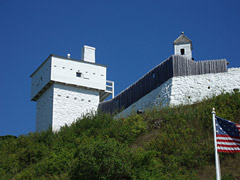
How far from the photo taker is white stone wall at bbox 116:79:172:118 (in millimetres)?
26797

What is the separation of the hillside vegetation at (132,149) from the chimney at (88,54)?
10451mm

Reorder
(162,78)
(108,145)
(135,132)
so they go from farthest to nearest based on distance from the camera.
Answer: (162,78), (135,132), (108,145)

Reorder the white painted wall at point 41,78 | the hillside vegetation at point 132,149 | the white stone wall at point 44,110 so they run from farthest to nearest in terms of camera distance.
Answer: the white painted wall at point 41,78
the white stone wall at point 44,110
the hillside vegetation at point 132,149

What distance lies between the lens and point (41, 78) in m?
35.0

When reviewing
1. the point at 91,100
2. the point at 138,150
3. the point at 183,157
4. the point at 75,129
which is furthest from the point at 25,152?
the point at 91,100

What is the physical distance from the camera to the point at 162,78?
90.7ft

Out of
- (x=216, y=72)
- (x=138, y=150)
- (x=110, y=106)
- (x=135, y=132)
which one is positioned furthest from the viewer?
(x=110, y=106)

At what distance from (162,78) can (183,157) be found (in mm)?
9575

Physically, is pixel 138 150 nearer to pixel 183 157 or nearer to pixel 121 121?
pixel 183 157

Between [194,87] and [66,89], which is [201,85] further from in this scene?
[66,89]

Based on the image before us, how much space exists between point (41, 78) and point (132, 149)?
17101 millimetres

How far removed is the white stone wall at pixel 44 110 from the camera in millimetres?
32938

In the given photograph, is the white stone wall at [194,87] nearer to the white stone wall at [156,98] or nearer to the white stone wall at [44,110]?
the white stone wall at [156,98]

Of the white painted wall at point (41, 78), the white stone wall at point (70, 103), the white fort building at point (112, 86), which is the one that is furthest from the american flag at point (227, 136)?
the white painted wall at point (41, 78)
